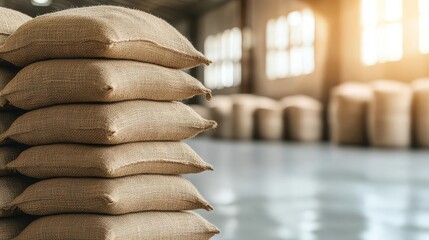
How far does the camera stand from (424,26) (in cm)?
1118

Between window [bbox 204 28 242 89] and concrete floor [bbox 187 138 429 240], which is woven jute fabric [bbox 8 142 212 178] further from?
window [bbox 204 28 242 89]

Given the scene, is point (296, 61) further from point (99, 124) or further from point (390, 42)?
point (99, 124)

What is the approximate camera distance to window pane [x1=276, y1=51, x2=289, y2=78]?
16.6m

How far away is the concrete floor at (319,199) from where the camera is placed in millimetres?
3014

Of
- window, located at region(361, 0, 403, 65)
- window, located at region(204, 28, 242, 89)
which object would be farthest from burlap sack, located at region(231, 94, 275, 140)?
window, located at region(204, 28, 242, 89)

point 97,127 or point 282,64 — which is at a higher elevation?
point 282,64

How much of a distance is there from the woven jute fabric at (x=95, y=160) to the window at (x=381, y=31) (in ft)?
33.9

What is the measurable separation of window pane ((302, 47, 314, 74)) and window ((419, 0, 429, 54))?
410 centimetres

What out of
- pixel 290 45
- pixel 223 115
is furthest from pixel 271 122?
pixel 290 45

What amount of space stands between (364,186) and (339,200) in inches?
33.7

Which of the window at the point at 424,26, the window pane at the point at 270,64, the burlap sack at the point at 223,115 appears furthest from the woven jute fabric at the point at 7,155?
the window pane at the point at 270,64

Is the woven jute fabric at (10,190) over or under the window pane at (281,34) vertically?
under

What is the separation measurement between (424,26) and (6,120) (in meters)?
10.1

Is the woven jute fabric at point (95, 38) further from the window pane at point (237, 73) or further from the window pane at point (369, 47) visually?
the window pane at point (237, 73)
